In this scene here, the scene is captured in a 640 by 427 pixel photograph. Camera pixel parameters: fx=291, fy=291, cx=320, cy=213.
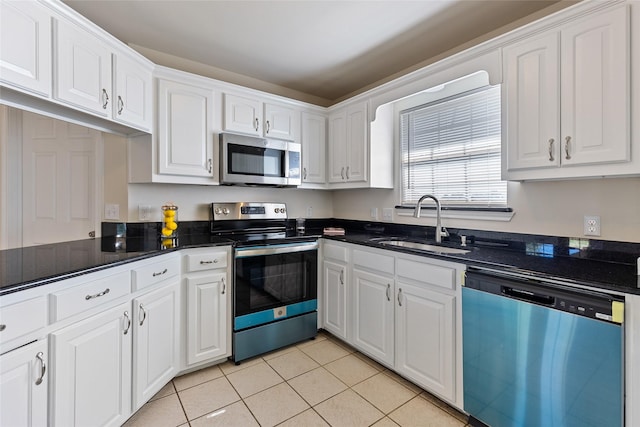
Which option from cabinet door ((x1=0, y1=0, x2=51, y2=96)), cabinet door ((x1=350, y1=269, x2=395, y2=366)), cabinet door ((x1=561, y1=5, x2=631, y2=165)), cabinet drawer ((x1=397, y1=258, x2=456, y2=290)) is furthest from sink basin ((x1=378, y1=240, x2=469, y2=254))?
cabinet door ((x1=0, y1=0, x2=51, y2=96))

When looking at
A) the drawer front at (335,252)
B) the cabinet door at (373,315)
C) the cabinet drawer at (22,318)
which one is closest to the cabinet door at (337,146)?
the drawer front at (335,252)

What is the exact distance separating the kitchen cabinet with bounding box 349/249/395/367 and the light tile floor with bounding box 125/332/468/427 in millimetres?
161

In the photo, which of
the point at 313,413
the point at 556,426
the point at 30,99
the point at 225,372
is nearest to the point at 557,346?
the point at 556,426

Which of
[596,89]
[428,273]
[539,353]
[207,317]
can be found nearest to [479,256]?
[428,273]

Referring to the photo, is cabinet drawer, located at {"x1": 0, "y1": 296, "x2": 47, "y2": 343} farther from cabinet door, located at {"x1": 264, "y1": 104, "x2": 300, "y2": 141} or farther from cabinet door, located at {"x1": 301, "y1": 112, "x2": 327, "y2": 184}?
cabinet door, located at {"x1": 301, "y1": 112, "x2": 327, "y2": 184}

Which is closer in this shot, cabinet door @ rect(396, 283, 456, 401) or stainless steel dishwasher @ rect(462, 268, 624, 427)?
stainless steel dishwasher @ rect(462, 268, 624, 427)

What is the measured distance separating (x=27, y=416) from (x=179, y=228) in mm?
1608

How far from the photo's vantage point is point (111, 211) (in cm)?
233

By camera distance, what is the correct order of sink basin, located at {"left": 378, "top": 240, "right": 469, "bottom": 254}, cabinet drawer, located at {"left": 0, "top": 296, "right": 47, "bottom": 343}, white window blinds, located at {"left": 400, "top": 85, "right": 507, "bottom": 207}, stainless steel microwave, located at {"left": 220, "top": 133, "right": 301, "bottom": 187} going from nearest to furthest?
cabinet drawer, located at {"left": 0, "top": 296, "right": 47, "bottom": 343} < sink basin, located at {"left": 378, "top": 240, "right": 469, "bottom": 254} < white window blinds, located at {"left": 400, "top": 85, "right": 507, "bottom": 207} < stainless steel microwave, located at {"left": 220, "top": 133, "right": 301, "bottom": 187}

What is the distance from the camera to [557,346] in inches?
51.1

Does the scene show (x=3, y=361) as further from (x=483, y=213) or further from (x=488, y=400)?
(x=483, y=213)

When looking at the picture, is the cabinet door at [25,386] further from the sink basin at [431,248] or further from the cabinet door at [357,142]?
the cabinet door at [357,142]

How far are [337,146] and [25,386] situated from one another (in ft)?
8.88

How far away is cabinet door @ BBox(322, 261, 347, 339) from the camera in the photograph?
8.30 ft
